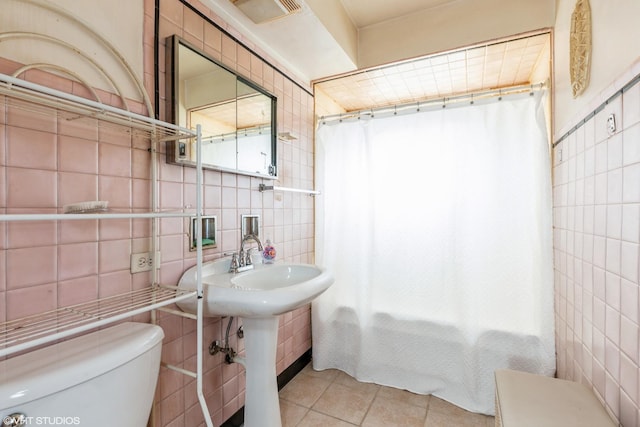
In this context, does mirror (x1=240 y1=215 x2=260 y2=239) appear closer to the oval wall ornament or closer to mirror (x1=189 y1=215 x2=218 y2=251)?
mirror (x1=189 y1=215 x2=218 y2=251)

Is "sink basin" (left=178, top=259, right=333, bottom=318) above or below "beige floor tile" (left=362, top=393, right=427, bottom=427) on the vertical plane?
above

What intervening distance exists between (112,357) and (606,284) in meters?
1.54

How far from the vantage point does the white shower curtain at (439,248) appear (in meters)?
1.72

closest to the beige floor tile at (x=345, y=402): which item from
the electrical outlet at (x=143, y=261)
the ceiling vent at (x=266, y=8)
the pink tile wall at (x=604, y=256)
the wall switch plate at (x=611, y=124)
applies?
the pink tile wall at (x=604, y=256)

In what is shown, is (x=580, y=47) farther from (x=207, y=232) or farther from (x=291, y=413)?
(x=291, y=413)

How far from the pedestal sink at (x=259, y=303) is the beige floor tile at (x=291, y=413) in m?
0.28

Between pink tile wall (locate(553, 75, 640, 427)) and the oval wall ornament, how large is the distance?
0.19 m

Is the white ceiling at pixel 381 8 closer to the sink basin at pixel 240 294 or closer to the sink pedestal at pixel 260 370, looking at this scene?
the sink basin at pixel 240 294

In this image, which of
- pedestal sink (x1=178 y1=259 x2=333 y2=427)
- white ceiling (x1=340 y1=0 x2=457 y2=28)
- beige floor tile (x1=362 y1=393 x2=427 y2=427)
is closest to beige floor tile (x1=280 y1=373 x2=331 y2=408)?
beige floor tile (x1=362 y1=393 x2=427 y2=427)

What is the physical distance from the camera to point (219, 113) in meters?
1.44

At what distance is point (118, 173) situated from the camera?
1048 millimetres

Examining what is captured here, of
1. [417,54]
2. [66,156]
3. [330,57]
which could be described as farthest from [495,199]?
[66,156]

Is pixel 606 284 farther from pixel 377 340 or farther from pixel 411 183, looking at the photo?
pixel 377 340

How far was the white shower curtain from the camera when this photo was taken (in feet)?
5.66
